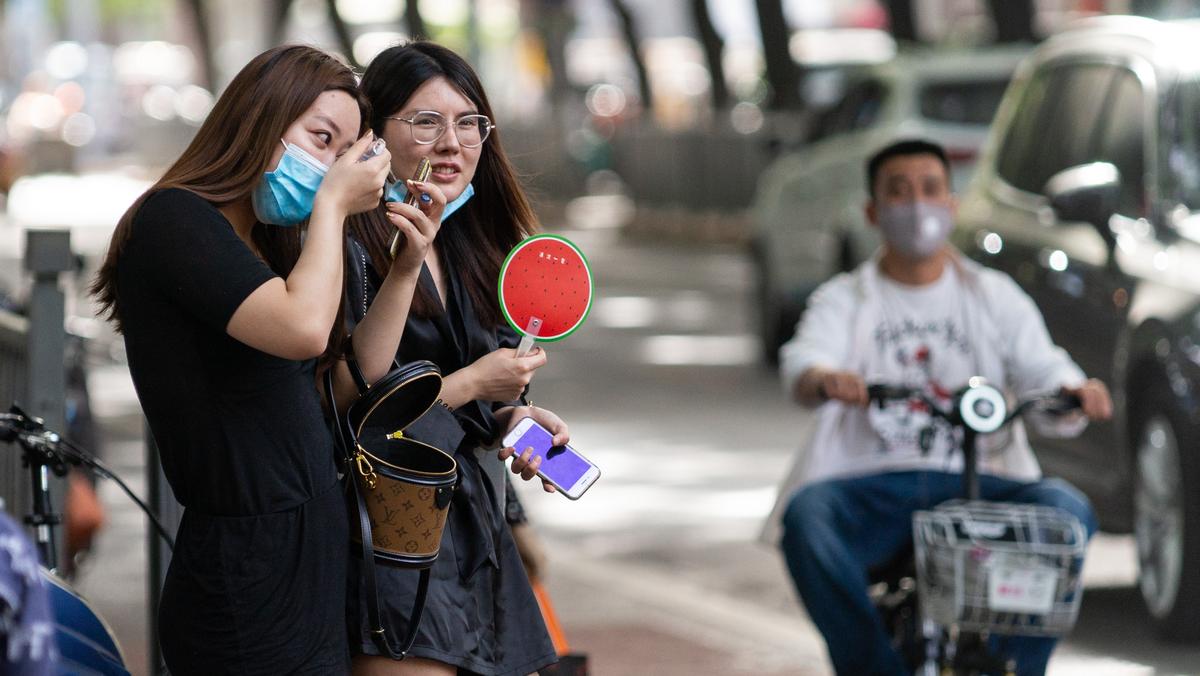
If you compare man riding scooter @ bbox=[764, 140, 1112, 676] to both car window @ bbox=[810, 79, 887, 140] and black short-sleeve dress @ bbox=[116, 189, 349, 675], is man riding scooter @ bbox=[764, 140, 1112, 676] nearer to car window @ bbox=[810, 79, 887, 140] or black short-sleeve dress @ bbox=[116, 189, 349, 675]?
black short-sleeve dress @ bbox=[116, 189, 349, 675]

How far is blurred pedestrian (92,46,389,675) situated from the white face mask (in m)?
2.81

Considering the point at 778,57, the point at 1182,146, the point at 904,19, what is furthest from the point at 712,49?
the point at 1182,146

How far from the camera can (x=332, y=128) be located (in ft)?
11.9

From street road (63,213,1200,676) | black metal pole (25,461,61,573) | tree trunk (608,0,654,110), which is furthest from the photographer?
tree trunk (608,0,654,110)

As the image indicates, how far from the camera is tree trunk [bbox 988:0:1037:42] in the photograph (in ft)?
63.2

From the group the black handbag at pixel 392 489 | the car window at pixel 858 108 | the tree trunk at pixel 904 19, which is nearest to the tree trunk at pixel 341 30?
the tree trunk at pixel 904 19

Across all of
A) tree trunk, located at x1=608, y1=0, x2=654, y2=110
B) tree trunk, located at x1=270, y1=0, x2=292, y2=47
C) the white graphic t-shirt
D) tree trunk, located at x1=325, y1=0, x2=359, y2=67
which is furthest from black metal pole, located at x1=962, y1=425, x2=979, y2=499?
tree trunk, located at x1=270, y1=0, x2=292, y2=47

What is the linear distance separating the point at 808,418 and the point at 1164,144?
5.25 meters

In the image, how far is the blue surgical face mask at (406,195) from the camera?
3.94 m

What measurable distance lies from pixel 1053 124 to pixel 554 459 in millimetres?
5371

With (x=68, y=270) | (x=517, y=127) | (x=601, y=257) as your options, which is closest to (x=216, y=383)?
(x=68, y=270)

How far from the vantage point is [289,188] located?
3.55 m

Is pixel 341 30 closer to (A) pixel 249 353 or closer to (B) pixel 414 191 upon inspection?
(B) pixel 414 191

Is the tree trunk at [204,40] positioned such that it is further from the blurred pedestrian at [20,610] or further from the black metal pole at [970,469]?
the blurred pedestrian at [20,610]
